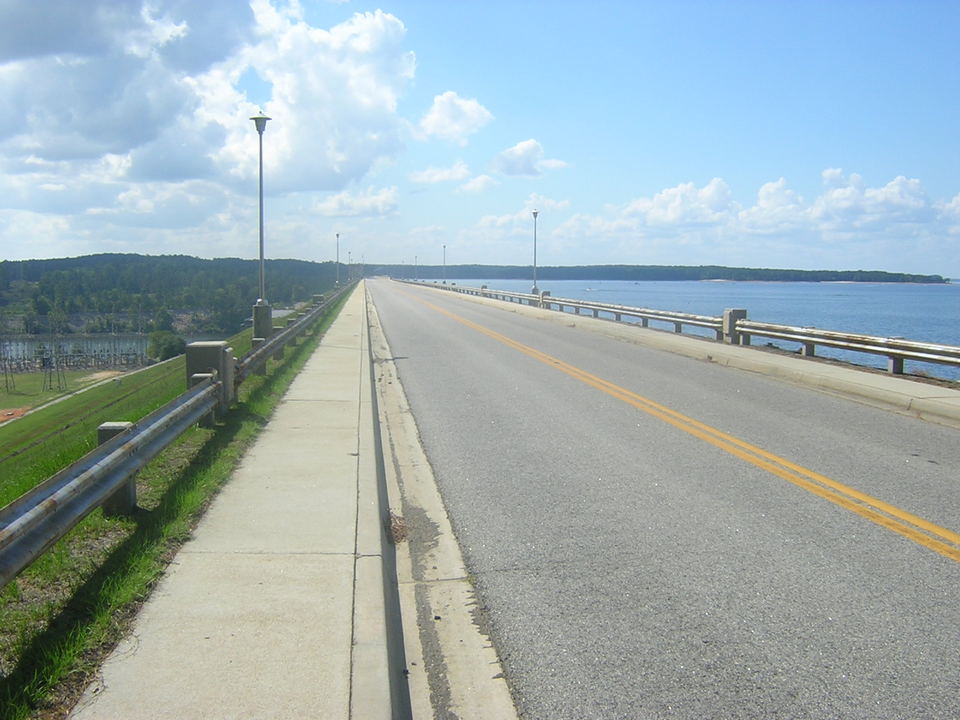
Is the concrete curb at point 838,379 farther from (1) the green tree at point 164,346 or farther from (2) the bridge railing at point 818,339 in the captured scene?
(1) the green tree at point 164,346

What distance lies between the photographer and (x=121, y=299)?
77.0m

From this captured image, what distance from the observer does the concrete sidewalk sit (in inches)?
137

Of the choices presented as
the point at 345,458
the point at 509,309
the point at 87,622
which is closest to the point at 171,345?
the point at 509,309

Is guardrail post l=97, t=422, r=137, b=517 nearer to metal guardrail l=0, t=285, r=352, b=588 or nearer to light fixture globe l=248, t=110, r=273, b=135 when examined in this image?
metal guardrail l=0, t=285, r=352, b=588

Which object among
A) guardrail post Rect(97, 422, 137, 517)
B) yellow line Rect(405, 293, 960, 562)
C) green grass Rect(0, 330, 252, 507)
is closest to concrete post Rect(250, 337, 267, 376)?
green grass Rect(0, 330, 252, 507)

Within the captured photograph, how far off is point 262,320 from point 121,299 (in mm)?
64684

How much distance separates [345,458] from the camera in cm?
835

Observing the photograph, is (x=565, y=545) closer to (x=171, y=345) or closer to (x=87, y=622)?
(x=87, y=622)

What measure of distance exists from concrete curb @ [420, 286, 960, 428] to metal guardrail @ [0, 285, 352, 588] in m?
9.52

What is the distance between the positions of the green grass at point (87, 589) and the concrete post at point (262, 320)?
11.1m

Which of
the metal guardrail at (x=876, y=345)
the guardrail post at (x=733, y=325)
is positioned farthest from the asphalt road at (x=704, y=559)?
the guardrail post at (x=733, y=325)

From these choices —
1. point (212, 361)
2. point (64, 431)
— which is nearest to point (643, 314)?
point (64, 431)

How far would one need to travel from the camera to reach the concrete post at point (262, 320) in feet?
61.3

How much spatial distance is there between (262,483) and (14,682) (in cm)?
382
